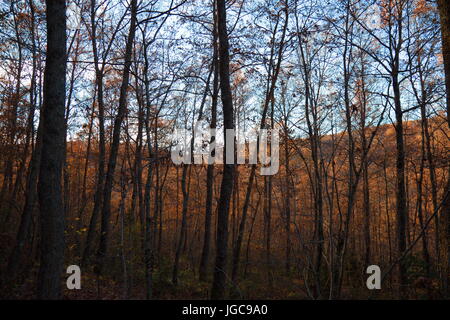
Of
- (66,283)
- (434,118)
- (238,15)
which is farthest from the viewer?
(434,118)

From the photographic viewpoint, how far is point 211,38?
906cm

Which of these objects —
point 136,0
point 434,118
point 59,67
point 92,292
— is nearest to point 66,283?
point 92,292

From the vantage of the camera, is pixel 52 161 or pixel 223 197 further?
pixel 223 197

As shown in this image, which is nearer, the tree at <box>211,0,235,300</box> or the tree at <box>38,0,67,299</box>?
the tree at <box>38,0,67,299</box>

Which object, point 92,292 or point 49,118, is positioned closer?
point 49,118

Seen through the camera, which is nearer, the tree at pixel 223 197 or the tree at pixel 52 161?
the tree at pixel 52 161

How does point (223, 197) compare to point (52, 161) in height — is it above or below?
below

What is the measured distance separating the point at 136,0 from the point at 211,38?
2434 millimetres
